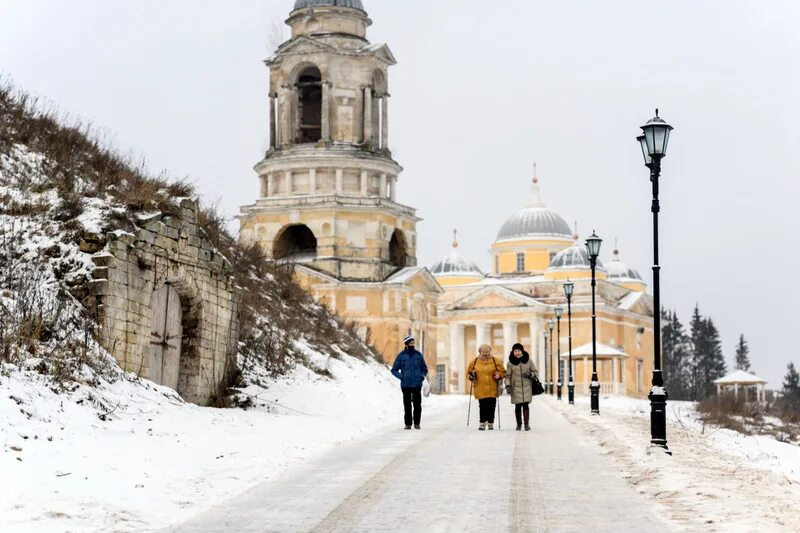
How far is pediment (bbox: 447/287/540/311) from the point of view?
4003 inches

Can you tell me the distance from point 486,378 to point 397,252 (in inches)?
2079

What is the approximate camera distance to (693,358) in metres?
130

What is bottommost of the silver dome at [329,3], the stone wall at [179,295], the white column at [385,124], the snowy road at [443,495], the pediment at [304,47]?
the snowy road at [443,495]

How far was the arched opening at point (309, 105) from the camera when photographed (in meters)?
68.9

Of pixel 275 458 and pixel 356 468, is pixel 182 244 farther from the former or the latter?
pixel 356 468

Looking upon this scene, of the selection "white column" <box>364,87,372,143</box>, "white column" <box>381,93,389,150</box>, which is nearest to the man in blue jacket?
"white column" <box>364,87,372,143</box>

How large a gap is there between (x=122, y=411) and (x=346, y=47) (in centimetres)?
5271

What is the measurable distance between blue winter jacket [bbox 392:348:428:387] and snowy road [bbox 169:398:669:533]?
12.9ft

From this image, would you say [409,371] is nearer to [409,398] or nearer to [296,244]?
[409,398]

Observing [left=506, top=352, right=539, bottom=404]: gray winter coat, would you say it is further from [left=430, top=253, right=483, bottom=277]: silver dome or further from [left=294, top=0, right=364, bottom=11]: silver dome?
[left=430, top=253, right=483, bottom=277]: silver dome

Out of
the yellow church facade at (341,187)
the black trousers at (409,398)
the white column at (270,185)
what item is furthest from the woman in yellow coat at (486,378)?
the white column at (270,185)

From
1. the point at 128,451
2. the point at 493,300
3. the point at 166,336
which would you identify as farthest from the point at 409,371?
the point at 493,300

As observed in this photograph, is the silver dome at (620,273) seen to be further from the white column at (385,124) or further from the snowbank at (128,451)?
the snowbank at (128,451)

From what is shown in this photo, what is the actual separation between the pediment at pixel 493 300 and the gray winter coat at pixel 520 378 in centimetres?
7934
